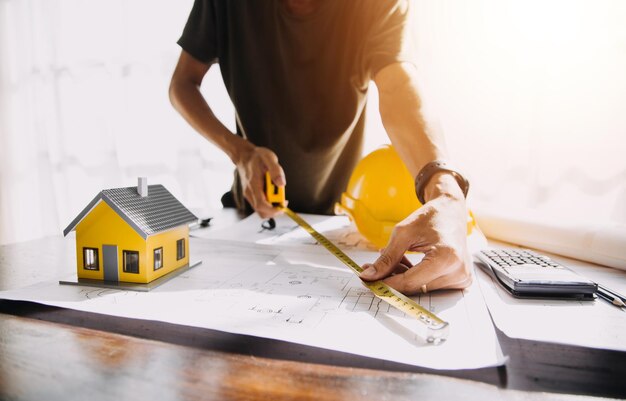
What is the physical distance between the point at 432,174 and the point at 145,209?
20.0 inches

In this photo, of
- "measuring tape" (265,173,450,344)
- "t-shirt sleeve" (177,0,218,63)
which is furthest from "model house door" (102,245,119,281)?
"t-shirt sleeve" (177,0,218,63)

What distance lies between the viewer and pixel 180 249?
2.24 feet

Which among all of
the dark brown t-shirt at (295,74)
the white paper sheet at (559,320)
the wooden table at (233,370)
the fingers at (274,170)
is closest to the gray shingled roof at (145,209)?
the wooden table at (233,370)

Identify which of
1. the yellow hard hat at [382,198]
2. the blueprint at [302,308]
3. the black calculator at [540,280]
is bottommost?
the blueprint at [302,308]

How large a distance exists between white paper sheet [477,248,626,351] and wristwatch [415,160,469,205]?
205mm

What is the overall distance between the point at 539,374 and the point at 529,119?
150cm

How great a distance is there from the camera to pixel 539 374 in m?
0.36

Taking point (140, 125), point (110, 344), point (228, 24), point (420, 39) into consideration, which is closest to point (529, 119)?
point (420, 39)

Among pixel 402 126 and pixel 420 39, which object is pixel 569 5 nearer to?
pixel 420 39

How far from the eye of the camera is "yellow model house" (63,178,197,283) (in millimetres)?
579

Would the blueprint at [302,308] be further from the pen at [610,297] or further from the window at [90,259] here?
the pen at [610,297]

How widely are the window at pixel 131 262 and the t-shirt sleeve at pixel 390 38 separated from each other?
2.63ft

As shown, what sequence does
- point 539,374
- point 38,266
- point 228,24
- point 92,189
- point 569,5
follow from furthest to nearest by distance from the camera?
point 92,189, point 569,5, point 228,24, point 38,266, point 539,374

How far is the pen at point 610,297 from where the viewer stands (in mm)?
543
